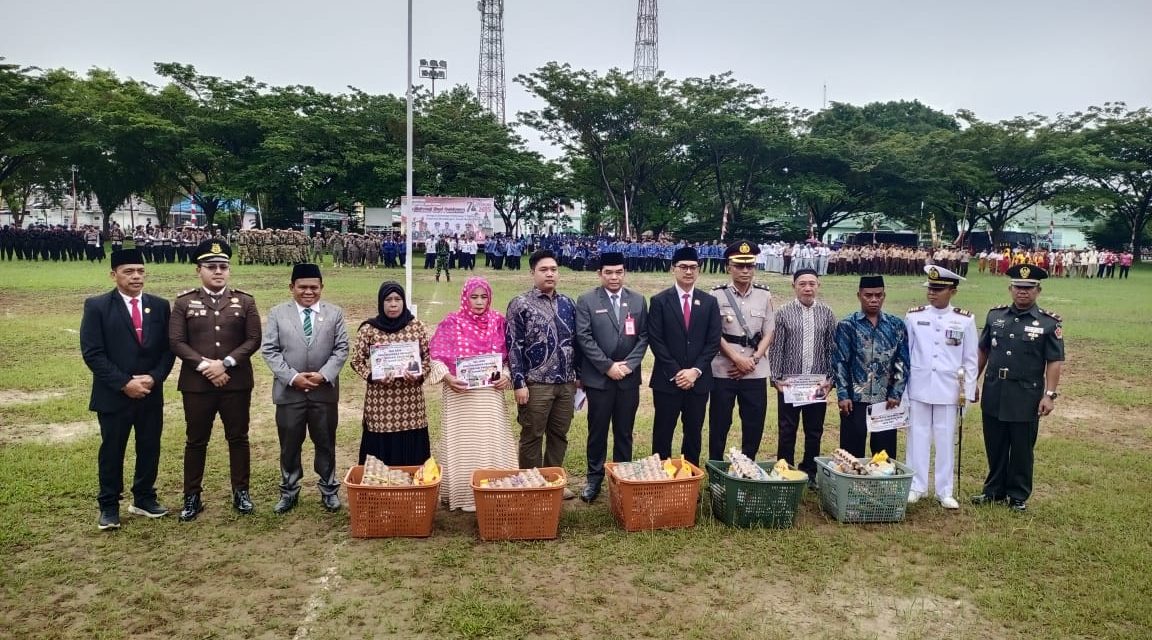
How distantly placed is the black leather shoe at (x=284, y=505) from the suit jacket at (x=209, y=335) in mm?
860

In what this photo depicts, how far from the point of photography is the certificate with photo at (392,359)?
5.48 meters

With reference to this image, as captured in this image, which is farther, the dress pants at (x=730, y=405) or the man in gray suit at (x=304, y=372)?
the dress pants at (x=730, y=405)

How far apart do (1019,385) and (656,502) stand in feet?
9.63

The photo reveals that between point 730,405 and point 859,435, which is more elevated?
point 730,405

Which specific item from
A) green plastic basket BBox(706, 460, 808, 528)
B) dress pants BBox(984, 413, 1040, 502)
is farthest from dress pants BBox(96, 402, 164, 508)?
dress pants BBox(984, 413, 1040, 502)

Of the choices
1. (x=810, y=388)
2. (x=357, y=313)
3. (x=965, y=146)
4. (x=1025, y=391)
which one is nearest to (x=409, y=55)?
(x=357, y=313)

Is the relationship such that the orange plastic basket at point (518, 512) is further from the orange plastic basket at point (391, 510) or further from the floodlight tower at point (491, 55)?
the floodlight tower at point (491, 55)

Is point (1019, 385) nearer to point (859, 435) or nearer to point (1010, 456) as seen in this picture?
point (1010, 456)

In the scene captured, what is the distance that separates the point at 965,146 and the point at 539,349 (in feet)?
144

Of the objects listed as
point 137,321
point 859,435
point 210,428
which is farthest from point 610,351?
point 137,321

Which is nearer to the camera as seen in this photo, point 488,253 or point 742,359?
point 742,359

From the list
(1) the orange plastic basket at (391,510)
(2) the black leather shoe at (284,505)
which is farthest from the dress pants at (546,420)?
(2) the black leather shoe at (284,505)

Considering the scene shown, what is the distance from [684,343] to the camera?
233 inches

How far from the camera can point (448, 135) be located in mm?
39031
